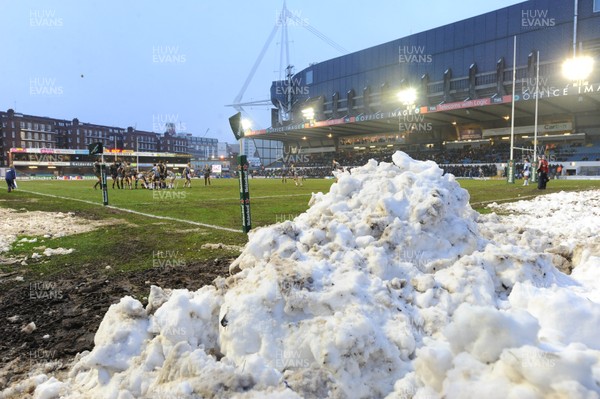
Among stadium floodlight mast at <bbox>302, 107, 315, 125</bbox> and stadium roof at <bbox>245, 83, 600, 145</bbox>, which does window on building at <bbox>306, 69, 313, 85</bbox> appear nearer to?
stadium floodlight mast at <bbox>302, 107, 315, 125</bbox>

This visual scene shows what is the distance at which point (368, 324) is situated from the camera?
89.0 inches

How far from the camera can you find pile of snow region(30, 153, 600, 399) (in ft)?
6.07

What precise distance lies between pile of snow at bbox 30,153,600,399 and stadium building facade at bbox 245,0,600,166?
35.2 meters

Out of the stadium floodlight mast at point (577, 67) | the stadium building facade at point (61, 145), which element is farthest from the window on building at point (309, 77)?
the stadium floodlight mast at point (577, 67)

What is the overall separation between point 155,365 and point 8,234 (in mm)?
7316

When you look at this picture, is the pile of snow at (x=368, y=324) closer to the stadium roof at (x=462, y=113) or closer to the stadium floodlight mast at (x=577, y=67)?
the stadium roof at (x=462, y=113)

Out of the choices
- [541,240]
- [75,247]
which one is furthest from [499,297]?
[75,247]

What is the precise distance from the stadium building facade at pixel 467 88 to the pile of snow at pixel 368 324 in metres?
35.2

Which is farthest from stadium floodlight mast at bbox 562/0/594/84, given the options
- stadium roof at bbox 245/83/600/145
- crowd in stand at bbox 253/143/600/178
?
crowd in stand at bbox 253/143/600/178

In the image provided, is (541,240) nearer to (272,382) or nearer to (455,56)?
(272,382)

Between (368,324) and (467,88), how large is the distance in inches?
2400

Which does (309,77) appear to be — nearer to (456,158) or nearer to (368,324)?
(456,158)

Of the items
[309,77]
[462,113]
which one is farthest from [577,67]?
[309,77]

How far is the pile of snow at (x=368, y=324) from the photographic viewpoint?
6.07ft
